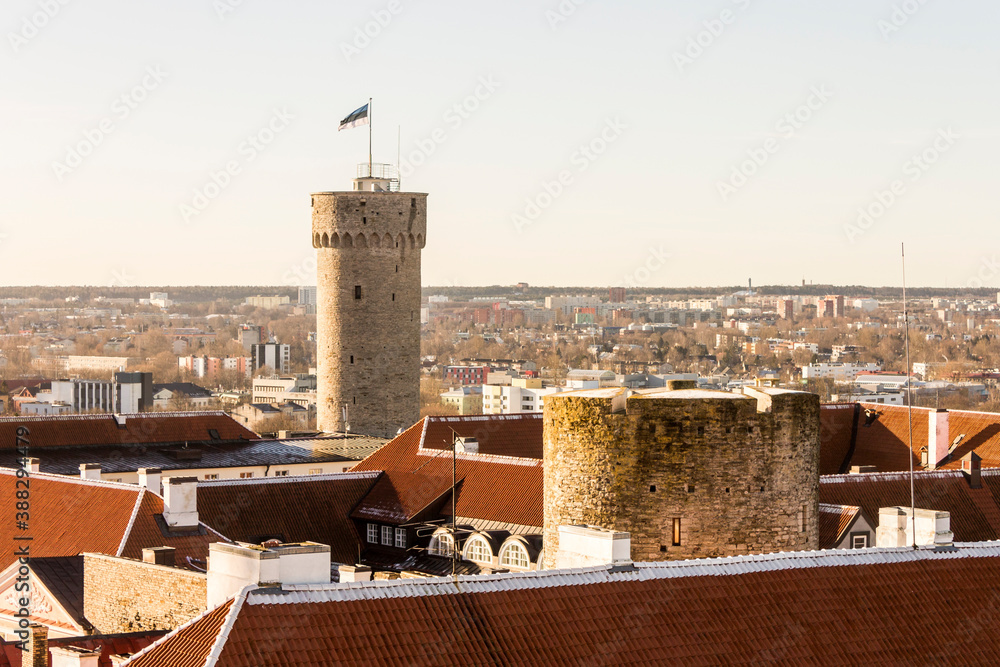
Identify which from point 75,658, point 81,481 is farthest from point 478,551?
point 75,658

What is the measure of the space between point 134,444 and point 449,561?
1882 cm

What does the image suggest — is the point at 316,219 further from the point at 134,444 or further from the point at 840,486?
the point at 840,486

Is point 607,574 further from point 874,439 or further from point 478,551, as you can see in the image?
point 874,439

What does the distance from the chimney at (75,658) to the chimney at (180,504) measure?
10955 mm

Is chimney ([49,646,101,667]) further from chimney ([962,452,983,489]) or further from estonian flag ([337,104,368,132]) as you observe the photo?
estonian flag ([337,104,368,132])

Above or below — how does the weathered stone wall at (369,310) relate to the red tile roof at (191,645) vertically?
above

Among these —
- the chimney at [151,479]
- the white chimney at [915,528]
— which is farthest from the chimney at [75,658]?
the chimney at [151,479]

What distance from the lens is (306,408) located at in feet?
433

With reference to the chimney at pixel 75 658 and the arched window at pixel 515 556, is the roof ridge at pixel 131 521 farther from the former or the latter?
the chimney at pixel 75 658

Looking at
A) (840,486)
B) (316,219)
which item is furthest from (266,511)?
(316,219)

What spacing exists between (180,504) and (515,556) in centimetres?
583

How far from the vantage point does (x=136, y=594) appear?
25.0 meters

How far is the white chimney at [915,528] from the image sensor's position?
19734 mm

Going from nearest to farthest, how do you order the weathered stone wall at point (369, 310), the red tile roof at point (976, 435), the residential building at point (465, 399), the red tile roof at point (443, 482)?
the red tile roof at point (443, 482) < the red tile roof at point (976, 435) < the weathered stone wall at point (369, 310) < the residential building at point (465, 399)
